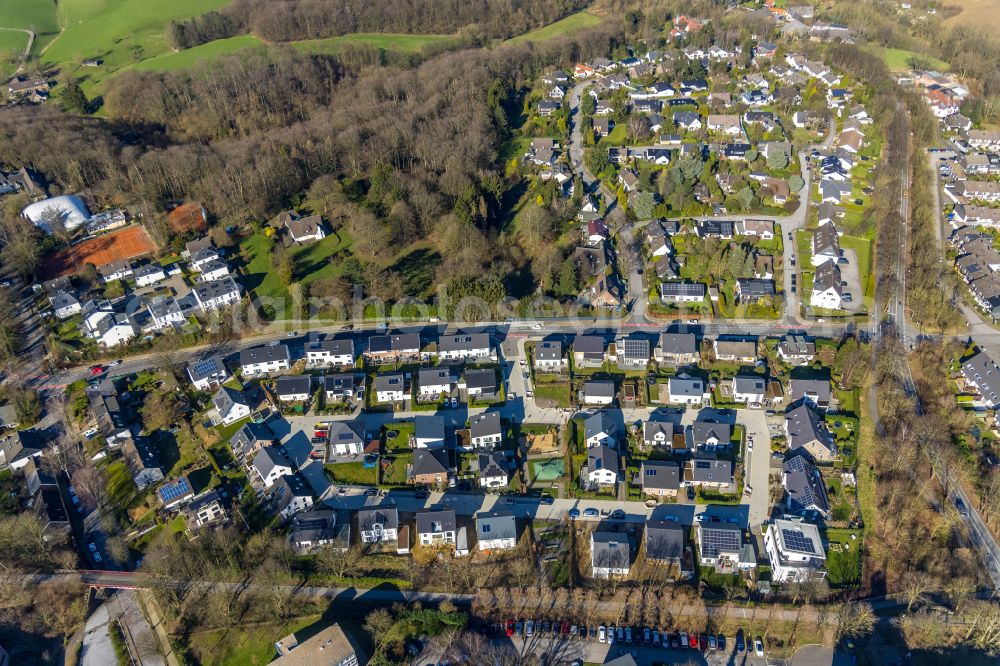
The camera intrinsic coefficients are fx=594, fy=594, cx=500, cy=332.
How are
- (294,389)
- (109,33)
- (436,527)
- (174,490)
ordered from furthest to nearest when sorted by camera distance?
1. (109,33)
2. (294,389)
3. (174,490)
4. (436,527)

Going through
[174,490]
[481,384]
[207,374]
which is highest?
[207,374]

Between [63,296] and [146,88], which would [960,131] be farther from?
[146,88]

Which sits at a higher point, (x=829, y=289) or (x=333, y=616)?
(x=829, y=289)

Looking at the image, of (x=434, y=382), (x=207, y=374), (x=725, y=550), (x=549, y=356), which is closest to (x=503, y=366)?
(x=549, y=356)

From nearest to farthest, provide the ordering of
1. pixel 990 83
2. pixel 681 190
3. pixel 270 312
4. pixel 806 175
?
pixel 270 312 → pixel 681 190 → pixel 806 175 → pixel 990 83

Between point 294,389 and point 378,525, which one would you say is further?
point 294,389

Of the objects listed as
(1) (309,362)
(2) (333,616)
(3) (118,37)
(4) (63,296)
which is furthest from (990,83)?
(3) (118,37)

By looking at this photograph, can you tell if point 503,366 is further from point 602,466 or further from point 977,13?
point 977,13

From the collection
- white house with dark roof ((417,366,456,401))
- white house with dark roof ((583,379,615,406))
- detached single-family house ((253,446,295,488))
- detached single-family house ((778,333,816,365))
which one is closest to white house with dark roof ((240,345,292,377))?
detached single-family house ((253,446,295,488))
